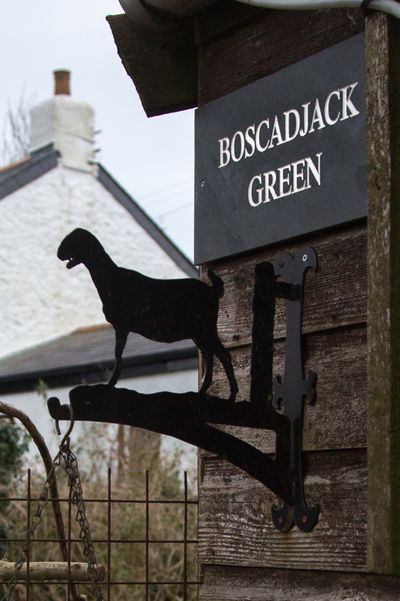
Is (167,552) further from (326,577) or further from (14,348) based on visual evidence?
(14,348)

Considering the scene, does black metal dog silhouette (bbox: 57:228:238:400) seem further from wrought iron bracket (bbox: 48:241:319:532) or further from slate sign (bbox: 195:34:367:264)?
slate sign (bbox: 195:34:367:264)

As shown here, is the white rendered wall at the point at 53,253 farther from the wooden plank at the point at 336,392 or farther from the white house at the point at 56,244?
the wooden plank at the point at 336,392

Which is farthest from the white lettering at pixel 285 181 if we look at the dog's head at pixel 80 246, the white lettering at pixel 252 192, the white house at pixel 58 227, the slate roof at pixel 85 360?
the white house at pixel 58 227

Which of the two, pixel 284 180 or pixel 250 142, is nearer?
pixel 284 180

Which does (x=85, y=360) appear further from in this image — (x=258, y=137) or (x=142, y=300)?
(x=142, y=300)

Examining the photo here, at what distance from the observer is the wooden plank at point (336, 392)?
227cm

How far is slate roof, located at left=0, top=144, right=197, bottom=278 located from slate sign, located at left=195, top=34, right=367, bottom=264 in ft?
48.5

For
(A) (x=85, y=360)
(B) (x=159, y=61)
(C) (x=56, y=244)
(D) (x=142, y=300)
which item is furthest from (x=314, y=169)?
(C) (x=56, y=244)

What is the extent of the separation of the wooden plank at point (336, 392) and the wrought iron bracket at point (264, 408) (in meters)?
0.02

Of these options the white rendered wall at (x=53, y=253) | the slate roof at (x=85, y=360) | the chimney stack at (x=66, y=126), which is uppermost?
the chimney stack at (x=66, y=126)

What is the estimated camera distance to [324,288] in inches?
94.7

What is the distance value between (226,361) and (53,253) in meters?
15.2

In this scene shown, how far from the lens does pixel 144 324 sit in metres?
2.33

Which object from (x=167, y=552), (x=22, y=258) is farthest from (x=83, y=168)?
(x=167, y=552)
